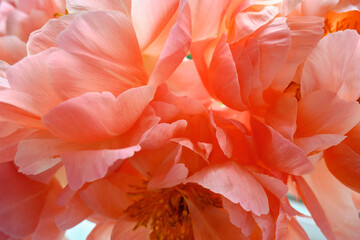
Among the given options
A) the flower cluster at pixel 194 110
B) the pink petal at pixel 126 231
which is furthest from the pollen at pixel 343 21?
the pink petal at pixel 126 231

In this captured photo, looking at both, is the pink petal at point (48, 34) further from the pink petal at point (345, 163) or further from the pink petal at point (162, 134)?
the pink petal at point (345, 163)

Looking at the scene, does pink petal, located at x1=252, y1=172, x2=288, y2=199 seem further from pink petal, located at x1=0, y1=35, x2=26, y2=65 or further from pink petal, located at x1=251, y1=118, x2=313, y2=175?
pink petal, located at x1=0, y1=35, x2=26, y2=65

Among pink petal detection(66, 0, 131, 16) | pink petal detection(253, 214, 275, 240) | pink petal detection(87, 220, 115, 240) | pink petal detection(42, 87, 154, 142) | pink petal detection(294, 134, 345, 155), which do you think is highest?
pink petal detection(66, 0, 131, 16)

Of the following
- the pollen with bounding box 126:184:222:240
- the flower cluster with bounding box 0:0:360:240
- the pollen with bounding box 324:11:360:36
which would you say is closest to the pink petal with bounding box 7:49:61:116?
the flower cluster with bounding box 0:0:360:240

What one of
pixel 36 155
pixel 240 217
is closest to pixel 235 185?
pixel 240 217

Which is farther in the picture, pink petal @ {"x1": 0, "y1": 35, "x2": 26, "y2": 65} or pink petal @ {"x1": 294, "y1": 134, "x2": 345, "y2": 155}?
pink petal @ {"x1": 0, "y1": 35, "x2": 26, "y2": 65}

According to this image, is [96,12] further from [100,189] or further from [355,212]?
[355,212]
